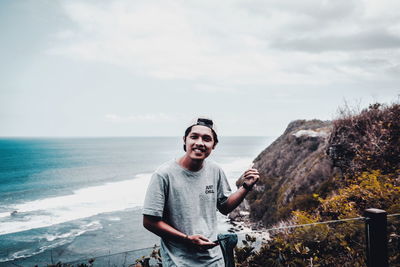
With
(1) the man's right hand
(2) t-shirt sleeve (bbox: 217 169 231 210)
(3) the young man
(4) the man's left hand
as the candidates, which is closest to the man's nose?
(3) the young man

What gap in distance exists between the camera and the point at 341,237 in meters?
3.81

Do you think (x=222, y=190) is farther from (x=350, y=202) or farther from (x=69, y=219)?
(x=69, y=219)

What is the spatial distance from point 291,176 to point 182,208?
28.5 m

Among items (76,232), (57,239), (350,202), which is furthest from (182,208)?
(76,232)

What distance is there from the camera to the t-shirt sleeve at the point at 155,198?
1.95 metres

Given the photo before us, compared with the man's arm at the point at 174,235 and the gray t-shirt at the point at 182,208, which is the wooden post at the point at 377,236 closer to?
the gray t-shirt at the point at 182,208

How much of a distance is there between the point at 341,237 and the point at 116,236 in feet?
95.5

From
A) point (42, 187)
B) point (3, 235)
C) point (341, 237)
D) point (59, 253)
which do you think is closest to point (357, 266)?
point (341, 237)

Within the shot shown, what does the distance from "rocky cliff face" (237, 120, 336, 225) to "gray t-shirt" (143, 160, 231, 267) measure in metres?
16.4

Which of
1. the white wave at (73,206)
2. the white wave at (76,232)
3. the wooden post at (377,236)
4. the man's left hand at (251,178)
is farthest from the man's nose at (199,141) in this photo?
the white wave at (73,206)

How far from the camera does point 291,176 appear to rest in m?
28.9

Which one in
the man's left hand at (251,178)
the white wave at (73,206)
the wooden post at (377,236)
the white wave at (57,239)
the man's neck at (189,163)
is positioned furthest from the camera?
the white wave at (73,206)

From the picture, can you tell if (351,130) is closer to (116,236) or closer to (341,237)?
(341,237)

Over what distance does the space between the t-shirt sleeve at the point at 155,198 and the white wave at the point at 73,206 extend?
37058mm
